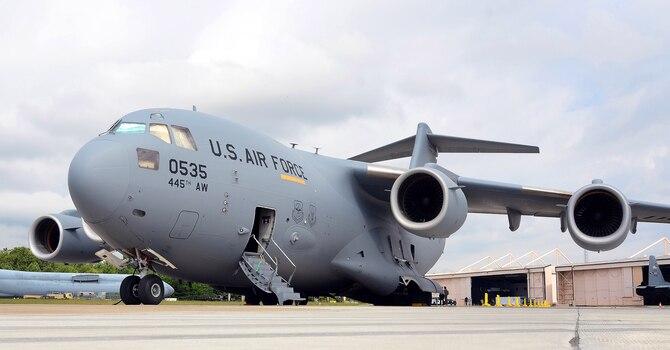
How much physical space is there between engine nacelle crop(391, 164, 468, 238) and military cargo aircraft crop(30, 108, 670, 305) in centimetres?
3

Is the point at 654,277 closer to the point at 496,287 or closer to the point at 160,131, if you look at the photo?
the point at 160,131

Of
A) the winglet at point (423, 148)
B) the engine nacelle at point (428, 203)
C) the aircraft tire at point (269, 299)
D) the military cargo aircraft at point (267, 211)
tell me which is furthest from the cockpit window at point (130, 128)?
the winglet at point (423, 148)

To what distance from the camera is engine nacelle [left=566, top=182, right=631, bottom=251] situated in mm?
13086

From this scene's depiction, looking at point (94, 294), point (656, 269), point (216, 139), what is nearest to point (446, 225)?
point (216, 139)

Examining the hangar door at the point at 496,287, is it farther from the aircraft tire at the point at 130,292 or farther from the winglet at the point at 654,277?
the aircraft tire at the point at 130,292

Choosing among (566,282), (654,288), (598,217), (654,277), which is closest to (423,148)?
(598,217)

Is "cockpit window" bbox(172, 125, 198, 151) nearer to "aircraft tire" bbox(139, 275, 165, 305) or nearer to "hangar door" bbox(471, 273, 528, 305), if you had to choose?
"aircraft tire" bbox(139, 275, 165, 305)

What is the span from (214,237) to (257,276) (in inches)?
47.5

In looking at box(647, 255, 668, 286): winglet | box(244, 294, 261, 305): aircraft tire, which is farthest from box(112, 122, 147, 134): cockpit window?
box(647, 255, 668, 286): winglet

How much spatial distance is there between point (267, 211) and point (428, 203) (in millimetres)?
3555

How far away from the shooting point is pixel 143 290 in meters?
9.99

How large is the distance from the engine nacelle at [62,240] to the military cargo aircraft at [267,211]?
27 mm

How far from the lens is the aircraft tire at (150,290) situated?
10.0m

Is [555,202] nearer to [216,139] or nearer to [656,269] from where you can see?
[216,139]
